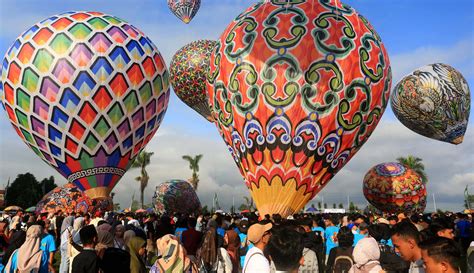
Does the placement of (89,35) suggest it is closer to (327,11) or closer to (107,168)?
(107,168)

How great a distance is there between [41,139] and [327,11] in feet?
45.2

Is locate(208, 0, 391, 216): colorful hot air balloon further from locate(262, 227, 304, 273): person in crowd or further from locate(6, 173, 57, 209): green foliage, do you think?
locate(6, 173, 57, 209): green foliage

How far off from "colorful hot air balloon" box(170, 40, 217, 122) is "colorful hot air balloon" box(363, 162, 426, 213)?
51.0ft

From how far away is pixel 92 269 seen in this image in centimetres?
520

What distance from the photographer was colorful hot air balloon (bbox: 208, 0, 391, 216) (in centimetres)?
1530

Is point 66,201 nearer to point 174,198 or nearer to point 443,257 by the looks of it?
point 174,198

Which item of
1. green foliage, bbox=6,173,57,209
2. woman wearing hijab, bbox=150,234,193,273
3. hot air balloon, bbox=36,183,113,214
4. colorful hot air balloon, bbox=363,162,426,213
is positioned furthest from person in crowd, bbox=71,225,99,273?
green foliage, bbox=6,173,57,209

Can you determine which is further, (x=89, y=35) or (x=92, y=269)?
(x=89, y=35)

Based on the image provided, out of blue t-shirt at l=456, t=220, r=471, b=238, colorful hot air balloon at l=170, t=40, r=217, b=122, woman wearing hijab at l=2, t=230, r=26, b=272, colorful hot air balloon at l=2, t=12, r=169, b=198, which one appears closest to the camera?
woman wearing hijab at l=2, t=230, r=26, b=272

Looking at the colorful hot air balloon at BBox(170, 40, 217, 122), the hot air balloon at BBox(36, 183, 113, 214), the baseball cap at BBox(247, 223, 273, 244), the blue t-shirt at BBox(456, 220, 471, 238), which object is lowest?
the baseball cap at BBox(247, 223, 273, 244)

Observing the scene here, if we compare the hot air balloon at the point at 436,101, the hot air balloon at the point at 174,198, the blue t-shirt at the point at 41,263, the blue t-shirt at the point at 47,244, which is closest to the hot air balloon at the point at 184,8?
the hot air balloon at the point at 174,198

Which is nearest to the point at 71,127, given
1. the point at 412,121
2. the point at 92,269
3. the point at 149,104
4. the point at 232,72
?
the point at 149,104

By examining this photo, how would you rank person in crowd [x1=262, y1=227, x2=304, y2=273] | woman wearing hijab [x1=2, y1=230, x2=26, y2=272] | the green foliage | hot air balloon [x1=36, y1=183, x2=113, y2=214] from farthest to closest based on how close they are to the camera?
the green foliage, hot air balloon [x1=36, y1=183, x2=113, y2=214], woman wearing hijab [x1=2, y1=230, x2=26, y2=272], person in crowd [x1=262, y1=227, x2=304, y2=273]

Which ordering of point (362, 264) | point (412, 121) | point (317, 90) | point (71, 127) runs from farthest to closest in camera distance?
1. point (412, 121)
2. point (71, 127)
3. point (317, 90)
4. point (362, 264)
